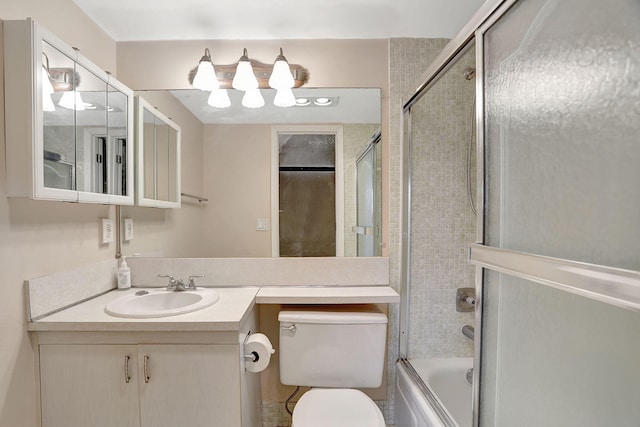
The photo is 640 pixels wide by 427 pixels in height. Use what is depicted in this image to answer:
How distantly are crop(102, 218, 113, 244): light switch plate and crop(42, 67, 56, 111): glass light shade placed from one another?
60 centimetres

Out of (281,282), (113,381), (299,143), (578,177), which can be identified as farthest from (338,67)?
(113,381)

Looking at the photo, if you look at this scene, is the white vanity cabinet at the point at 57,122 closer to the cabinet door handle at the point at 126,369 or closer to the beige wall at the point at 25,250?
the beige wall at the point at 25,250

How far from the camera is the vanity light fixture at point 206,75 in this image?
4.94 ft

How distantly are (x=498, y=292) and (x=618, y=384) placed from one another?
0.90 ft

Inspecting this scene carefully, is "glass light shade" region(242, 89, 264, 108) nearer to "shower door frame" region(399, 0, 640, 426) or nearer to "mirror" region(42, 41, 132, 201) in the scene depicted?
"mirror" region(42, 41, 132, 201)

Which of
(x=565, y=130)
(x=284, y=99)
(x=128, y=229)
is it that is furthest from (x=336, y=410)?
(x=284, y=99)

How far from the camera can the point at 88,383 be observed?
43.5 inches

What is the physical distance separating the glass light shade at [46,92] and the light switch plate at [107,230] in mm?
603

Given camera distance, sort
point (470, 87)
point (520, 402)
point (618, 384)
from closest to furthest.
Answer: point (618, 384) → point (520, 402) → point (470, 87)

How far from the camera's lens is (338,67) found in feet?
5.29

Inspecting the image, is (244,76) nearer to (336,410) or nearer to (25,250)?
(25,250)

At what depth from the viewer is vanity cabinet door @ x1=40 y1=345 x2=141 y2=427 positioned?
110 centimetres

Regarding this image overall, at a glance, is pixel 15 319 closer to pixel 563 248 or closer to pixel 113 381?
pixel 113 381

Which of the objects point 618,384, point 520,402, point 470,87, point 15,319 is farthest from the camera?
point 470,87
